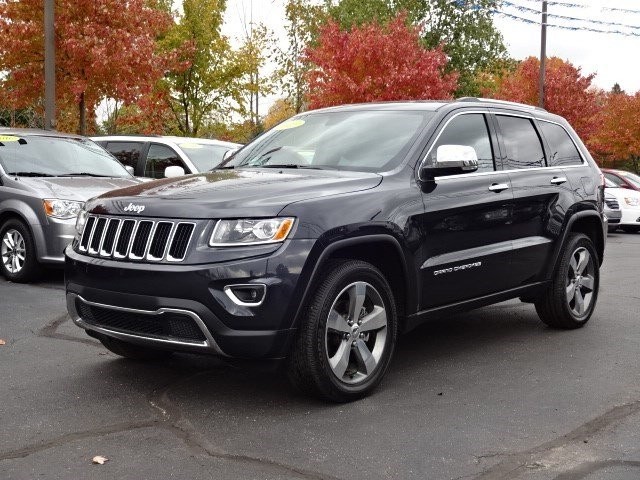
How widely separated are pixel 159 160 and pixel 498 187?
23.2 feet

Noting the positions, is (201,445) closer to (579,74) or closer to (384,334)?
(384,334)

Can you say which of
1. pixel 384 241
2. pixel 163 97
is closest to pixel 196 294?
pixel 384 241

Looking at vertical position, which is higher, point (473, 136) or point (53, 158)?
point (473, 136)

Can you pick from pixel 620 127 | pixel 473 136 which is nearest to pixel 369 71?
pixel 473 136

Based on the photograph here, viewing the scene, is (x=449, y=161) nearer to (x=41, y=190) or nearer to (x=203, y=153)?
(x=41, y=190)

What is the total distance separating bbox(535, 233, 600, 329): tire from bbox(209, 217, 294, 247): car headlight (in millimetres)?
3111

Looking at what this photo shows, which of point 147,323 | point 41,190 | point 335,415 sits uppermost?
point 41,190

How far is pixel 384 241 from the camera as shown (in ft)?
16.5

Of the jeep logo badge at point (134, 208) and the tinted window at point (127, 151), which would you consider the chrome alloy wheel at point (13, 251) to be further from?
the jeep logo badge at point (134, 208)

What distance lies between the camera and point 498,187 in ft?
19.8

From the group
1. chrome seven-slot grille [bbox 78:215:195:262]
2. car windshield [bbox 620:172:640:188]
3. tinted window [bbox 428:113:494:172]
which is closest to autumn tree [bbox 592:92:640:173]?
car windshield [bbox 620:172:640:188]

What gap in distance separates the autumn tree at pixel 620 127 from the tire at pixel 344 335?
38.4m

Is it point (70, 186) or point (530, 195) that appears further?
point (70, 186)

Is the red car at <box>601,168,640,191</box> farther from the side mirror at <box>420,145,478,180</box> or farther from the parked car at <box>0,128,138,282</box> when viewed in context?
the side mirror at <box>420,145,478,180</box>
